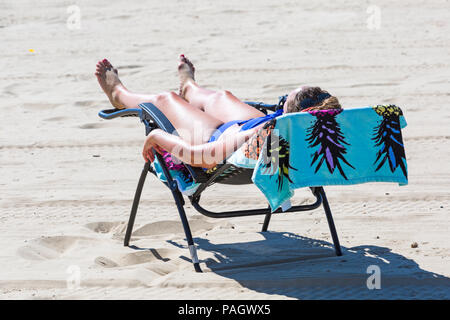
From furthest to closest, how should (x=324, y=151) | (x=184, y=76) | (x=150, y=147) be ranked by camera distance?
1. (x=184, y=76)
2. (x=150, y=147)
3. (x=324, y=151)

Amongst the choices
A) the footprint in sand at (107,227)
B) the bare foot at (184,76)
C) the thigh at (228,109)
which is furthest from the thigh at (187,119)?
the footprint in sand at (107,227)

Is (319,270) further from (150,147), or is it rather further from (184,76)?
(184,76)

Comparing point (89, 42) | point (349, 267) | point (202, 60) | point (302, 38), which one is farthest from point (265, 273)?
point (89, 42)

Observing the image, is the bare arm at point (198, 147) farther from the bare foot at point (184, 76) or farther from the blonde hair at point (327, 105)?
the bare foot at point (184, 76)


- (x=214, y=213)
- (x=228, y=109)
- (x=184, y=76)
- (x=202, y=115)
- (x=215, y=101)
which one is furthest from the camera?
(x=184, y=76)

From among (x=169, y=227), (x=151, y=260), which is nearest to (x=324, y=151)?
(x=151, y=260)

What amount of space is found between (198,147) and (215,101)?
0.87 metres

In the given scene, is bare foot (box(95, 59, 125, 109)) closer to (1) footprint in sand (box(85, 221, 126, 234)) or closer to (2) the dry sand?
(2) the dry sand

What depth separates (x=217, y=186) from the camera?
215 inches

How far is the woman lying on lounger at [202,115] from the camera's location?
141 inches

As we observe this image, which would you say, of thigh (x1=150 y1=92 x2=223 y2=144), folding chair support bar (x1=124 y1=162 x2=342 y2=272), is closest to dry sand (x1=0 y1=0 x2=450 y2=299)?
folding chair support bar (x1=124 y1=162 x2=342 y2=272)

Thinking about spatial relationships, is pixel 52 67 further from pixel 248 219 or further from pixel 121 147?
pixel 248 219

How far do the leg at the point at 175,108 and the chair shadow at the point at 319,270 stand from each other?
0.69 metres

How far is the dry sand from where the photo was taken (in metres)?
3.68
